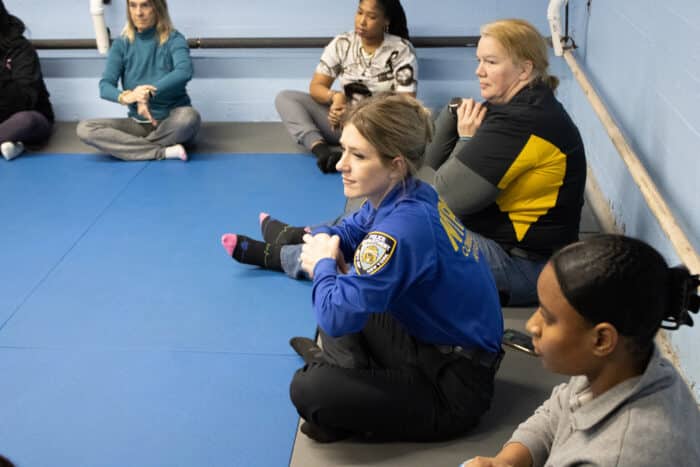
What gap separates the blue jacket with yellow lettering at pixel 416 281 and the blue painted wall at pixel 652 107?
777 millimetres

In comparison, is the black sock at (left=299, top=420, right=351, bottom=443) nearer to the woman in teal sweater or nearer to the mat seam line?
the mat seam line

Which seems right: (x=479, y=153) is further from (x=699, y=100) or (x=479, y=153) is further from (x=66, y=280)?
(x=66, y=280)

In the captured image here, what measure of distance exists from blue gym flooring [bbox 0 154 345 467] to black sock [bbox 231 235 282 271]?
59 millimetres

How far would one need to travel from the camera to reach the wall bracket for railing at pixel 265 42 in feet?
16.3

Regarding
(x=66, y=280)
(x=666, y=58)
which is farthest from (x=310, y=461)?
(x=666, y=58)

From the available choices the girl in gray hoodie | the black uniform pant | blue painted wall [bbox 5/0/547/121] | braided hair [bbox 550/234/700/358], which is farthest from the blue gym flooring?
braided hair [bbox 550/234/700/358]

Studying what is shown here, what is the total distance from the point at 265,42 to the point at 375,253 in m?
3.43

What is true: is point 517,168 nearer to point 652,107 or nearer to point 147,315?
point 652,107

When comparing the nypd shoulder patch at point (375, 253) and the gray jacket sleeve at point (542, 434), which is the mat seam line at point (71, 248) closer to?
the nypd shoulder patch at point (375, 253)

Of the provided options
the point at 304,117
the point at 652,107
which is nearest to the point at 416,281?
the point at 652,107

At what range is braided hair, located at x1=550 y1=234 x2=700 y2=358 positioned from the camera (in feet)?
Result: 4.08

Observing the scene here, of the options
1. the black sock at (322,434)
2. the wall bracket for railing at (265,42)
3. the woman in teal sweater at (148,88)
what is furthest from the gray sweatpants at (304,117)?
the black sock at (322,434)

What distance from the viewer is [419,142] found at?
2.13 metres

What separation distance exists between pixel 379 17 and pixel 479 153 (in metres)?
2.01
